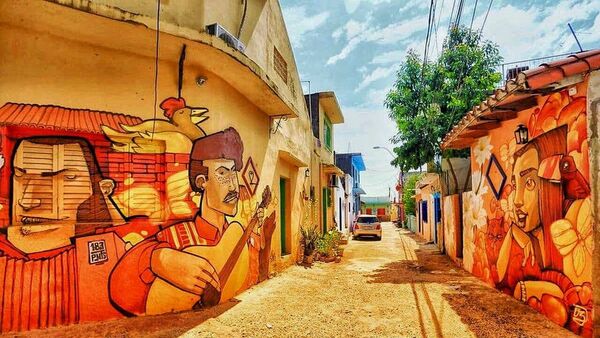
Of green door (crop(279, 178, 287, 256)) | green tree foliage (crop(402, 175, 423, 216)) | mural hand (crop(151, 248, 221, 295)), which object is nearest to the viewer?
mural hand (crop(151, 248, 221, 295))

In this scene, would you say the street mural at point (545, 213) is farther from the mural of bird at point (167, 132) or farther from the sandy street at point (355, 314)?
the mural of bird at point (167, 132)

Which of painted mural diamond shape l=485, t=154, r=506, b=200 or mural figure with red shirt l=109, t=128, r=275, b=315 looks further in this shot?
painted mural diamond shape l=485, t=154, r=506, b=200

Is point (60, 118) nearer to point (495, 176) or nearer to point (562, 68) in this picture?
point (562, 68)

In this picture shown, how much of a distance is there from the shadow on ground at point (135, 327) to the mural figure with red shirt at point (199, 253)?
232 mm

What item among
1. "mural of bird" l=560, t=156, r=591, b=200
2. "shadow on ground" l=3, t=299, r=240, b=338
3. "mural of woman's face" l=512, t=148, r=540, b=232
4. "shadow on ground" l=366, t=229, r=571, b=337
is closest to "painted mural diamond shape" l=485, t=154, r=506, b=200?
"mural of woman's face" l=512, t=148, r=540, b=232

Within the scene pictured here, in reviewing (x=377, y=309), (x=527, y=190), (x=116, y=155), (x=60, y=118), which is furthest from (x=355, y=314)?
(x=60, y=118)

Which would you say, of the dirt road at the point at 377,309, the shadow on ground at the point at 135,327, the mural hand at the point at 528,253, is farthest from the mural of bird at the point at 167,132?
the mural hand at the point at 528,253

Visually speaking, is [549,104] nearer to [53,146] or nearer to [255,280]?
[255,280]

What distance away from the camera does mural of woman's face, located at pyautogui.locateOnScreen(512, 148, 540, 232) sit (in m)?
5.71

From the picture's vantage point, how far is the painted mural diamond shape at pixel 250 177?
7210 mm

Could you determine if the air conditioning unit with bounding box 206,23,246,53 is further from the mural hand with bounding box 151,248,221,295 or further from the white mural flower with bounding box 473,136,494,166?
the white mural flower with bounding box 473,136,494,166

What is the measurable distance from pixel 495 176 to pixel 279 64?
571 cm

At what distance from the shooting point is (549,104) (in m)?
5.29

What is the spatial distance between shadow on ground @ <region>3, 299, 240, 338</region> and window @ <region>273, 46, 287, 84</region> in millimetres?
6150
